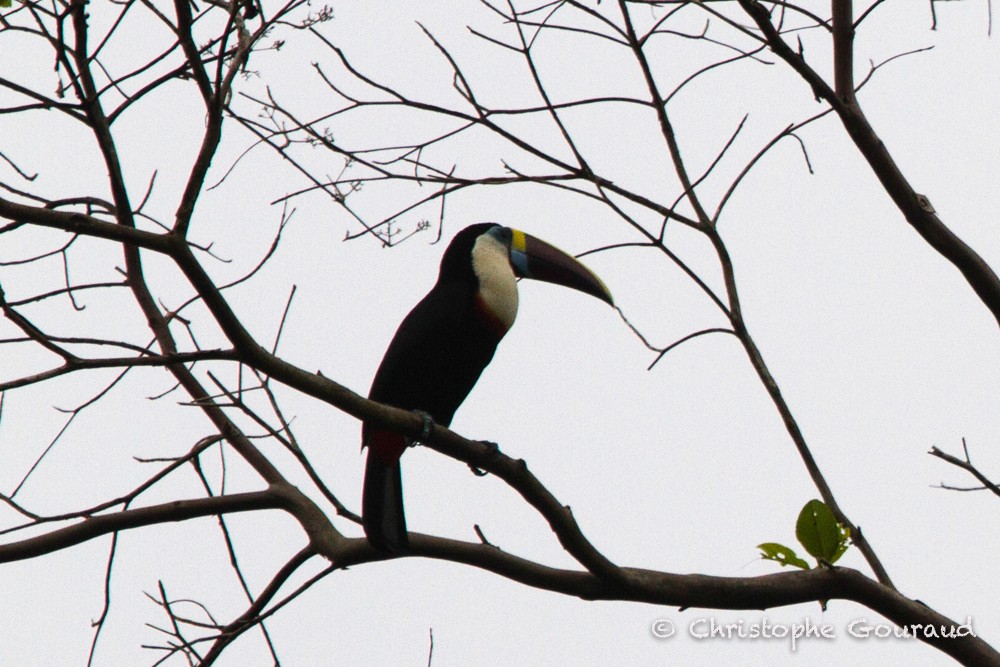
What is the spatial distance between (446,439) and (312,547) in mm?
678

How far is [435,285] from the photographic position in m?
5.34

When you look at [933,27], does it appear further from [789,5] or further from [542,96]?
[542,96]

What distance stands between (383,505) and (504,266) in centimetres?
170

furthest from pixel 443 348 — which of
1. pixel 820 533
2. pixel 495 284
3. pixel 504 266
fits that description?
pixel 820 533

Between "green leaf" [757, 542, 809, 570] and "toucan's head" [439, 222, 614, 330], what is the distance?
6.33 ft

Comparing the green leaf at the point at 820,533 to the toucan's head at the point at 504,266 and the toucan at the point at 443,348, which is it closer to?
the toucan at the point at 443,348

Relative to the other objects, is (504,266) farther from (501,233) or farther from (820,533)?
(820,533)

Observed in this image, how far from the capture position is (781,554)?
3.35 m

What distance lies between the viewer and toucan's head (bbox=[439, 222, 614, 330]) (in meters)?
5.11

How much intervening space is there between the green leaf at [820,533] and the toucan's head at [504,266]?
199 centimetres

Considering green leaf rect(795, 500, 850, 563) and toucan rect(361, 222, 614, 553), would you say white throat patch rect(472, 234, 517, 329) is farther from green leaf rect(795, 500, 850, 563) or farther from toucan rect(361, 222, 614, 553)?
green leaf rect(795, 500, 850, 563)

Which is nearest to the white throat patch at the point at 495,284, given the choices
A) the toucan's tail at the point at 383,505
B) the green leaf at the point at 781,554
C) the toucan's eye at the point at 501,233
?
the toucan's eye at the point at 501,233

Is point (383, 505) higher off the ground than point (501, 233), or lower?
lower

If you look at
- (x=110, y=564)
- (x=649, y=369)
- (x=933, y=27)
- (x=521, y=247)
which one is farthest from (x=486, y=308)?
(x=933, y=27)
